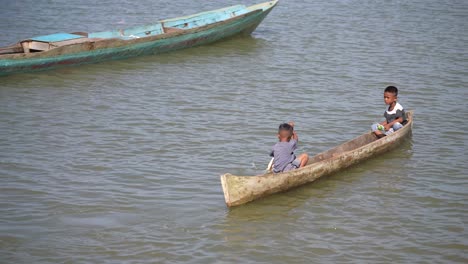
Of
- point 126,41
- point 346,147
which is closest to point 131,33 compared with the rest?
point 126,41

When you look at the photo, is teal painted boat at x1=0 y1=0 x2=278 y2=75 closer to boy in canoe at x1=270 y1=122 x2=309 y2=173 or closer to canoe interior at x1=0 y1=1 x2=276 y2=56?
canoe interior at x1=0 y1=1 x2=276 y2=56

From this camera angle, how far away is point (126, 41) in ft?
40.5

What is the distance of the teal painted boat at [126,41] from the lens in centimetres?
1139

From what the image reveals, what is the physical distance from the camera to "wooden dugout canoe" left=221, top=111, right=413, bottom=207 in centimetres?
652

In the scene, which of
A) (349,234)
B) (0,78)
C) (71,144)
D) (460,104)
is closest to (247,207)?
(349,234)

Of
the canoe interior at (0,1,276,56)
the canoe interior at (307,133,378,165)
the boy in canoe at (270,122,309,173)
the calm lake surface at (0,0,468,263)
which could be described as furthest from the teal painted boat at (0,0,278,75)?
the boy in canoe at (270,122,309,173)

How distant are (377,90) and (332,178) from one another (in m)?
3.86

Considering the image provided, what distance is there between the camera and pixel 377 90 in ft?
35.9

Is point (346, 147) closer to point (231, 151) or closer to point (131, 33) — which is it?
point (231, 151)

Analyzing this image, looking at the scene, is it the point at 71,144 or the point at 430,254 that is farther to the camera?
the point at 71,144

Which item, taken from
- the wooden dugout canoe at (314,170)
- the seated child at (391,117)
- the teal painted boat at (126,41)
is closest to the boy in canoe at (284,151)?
the wooden dugout canoe at (314,170)

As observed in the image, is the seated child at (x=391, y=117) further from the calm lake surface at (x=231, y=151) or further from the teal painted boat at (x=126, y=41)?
the teal painted boat at (x=126, y=41)

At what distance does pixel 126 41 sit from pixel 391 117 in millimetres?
5624

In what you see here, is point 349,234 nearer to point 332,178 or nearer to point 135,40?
point 332,178
